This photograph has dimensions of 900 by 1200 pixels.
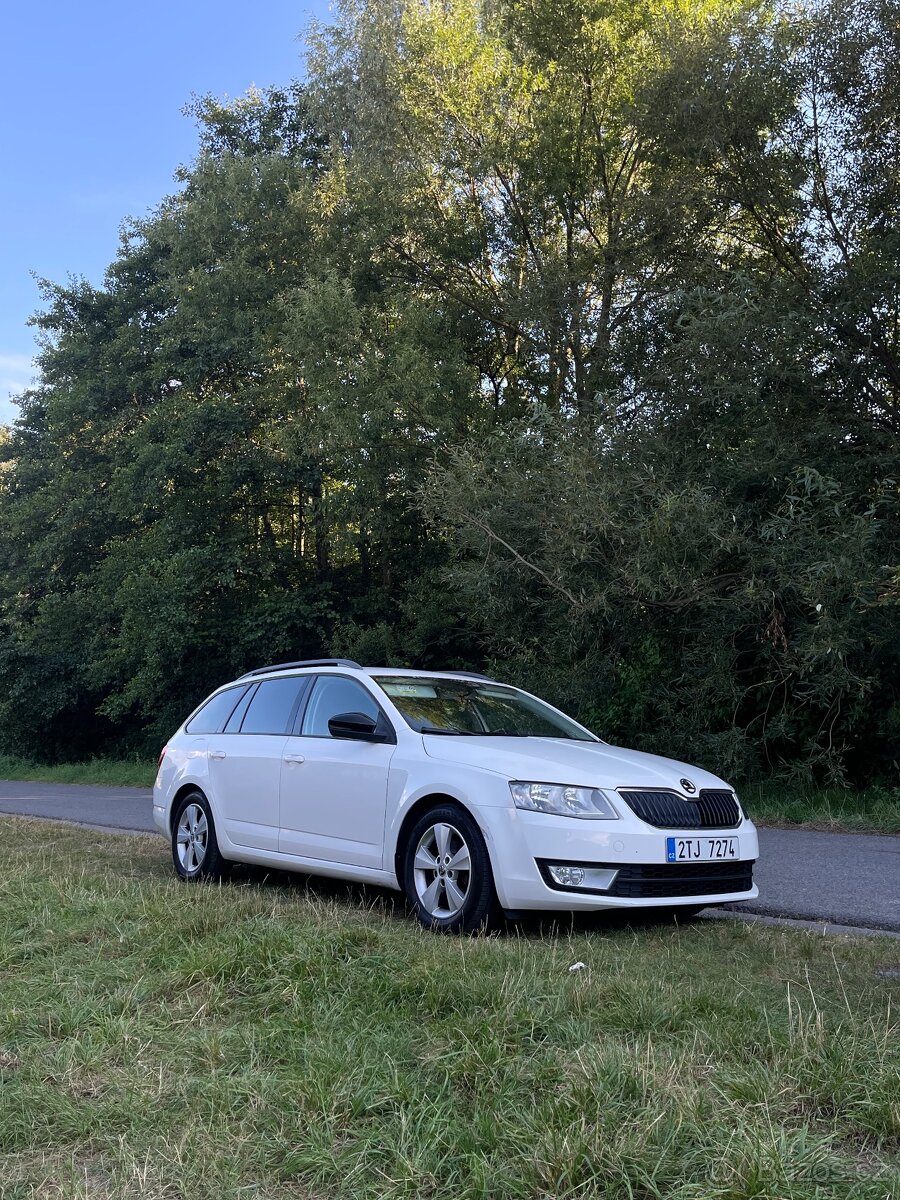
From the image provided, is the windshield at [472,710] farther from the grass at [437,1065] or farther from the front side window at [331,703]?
the grass at [437,1065]

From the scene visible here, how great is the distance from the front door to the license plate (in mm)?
1703

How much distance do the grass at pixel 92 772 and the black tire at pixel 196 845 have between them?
12818mm

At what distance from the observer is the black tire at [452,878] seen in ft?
19.7

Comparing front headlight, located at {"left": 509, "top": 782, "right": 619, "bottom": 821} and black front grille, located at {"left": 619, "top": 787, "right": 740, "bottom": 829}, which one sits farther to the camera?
black front grille, located at {"left": 619, "top": 787, "right": 740, "bottom": 829}

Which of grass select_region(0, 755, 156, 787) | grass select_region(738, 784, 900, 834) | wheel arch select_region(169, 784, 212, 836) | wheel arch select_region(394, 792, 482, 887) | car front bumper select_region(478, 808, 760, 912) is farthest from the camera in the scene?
grass select_region(0, 755, 156, 787)

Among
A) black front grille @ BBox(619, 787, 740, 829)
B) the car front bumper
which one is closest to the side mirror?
the car front bumper

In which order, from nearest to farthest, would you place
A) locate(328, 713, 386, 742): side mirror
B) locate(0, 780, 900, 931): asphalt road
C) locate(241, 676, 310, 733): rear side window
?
locate(0, 780, 900, 931): asphalt road < locate(328, 713, 386, 742): side mirror < locate(241, 676, 310, 733): rear side window

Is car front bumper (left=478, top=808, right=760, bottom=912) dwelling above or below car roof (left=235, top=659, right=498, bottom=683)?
below

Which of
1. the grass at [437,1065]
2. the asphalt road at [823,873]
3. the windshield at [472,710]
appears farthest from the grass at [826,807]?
the grass at [437,1065]

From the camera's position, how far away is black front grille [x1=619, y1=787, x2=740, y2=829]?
6.21 meters

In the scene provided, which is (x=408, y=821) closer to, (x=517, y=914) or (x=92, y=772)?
(x=517, y=914)

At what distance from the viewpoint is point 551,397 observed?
20.1m

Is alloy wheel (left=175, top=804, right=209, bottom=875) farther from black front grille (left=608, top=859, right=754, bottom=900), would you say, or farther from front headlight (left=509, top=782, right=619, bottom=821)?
black front grille (left=608, top=859, right=754, bottom=900)

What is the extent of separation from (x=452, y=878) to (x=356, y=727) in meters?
1.29
